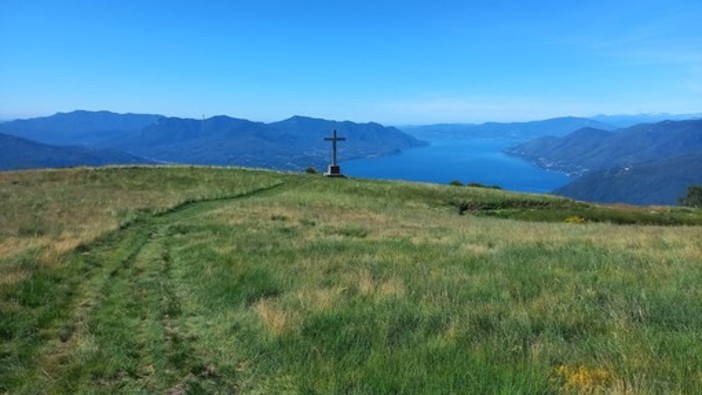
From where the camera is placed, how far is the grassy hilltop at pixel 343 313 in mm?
6289

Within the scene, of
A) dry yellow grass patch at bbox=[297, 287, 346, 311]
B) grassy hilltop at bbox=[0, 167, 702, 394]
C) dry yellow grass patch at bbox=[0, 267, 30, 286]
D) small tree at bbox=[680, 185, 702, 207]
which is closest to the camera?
grassy hilltop at bbox=[0, 167, 702, 394]

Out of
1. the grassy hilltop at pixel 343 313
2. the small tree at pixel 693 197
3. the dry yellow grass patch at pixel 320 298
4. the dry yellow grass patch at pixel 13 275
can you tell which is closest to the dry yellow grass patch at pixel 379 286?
the grassy hilltop at pixel 343 313

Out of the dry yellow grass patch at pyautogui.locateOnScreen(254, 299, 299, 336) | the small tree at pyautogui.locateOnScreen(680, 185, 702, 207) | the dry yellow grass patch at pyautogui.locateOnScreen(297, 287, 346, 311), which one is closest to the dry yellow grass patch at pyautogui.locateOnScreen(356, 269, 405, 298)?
the dry yellow grass patch at pyautogui.locateOnScreen(297, 287, 346, 311)

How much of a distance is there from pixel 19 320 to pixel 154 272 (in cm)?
461

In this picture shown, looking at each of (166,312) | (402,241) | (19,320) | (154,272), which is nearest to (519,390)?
(166,312)

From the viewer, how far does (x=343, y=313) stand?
8.70 metres

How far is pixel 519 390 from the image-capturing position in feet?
17.9

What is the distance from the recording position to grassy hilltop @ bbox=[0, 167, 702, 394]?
6289 millimetres

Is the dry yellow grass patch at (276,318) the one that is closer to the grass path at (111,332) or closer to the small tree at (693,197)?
the grass path at (111,332)

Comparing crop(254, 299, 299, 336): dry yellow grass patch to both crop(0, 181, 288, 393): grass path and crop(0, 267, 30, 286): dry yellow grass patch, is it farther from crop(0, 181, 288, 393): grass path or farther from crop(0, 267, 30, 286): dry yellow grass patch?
crop(0, 267, 30, 286): dry yellow grass patch

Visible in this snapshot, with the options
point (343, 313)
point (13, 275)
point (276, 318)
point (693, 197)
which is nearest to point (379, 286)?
point (343, 313)

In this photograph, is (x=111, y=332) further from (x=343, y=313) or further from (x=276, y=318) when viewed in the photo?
(x=343, y=313)

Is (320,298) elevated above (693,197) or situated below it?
above

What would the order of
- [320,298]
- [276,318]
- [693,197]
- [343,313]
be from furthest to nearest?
1. [693,197]
2. [320,298]
3. [343,313]
4. [276,318]
